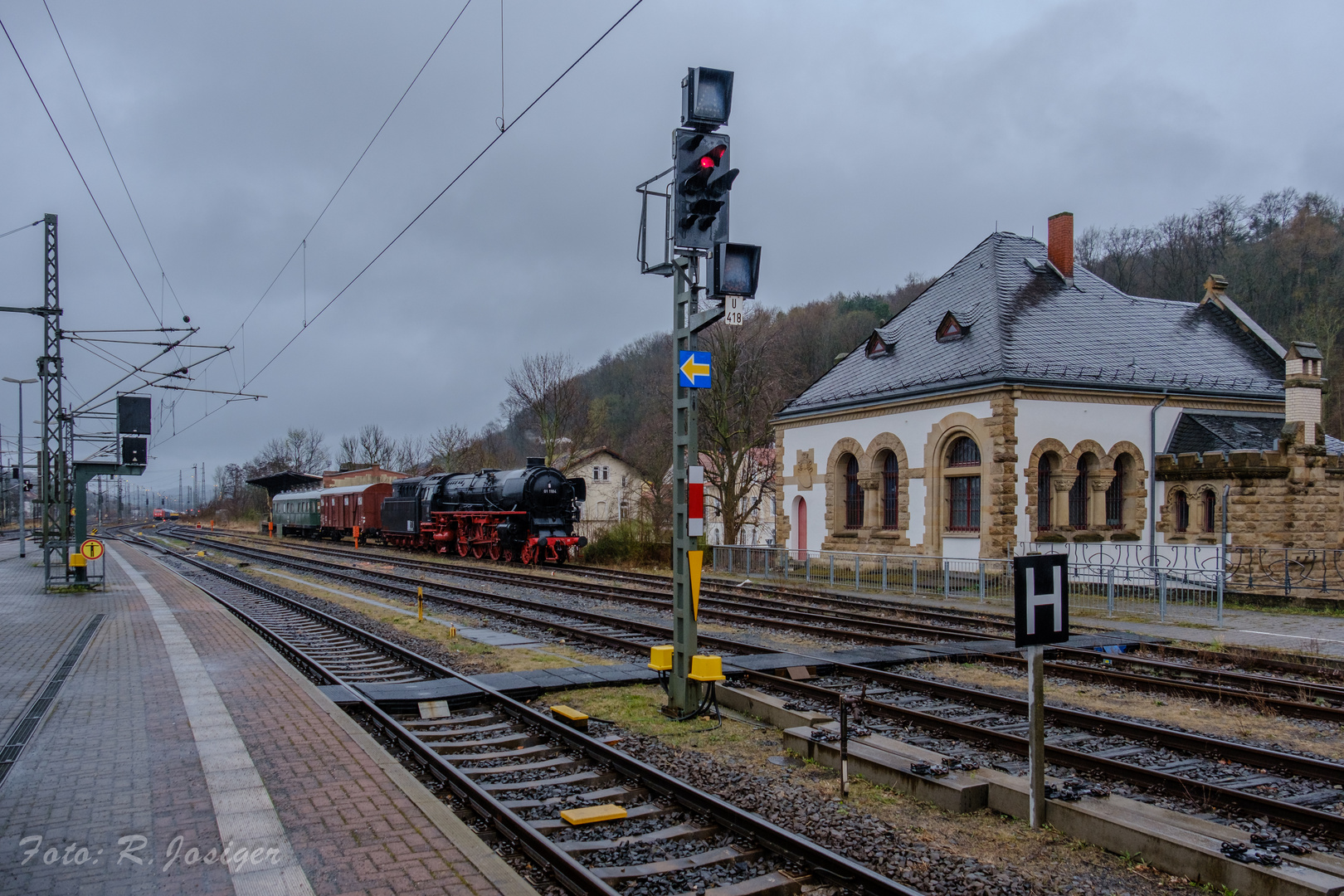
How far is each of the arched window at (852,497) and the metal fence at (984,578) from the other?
1.21 metres

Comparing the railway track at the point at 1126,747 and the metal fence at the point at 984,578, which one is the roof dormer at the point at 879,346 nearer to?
the metal fence at the point at 984,578

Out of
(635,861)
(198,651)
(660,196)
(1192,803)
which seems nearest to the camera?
(635,861)

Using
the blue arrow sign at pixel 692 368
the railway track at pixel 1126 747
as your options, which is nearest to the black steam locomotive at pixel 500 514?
the railway track at pixel 1126 747

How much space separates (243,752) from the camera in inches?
281

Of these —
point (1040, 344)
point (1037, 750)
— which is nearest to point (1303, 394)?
point (1040, 344)

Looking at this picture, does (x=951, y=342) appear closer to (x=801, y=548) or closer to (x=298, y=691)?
(x=801, y=548)

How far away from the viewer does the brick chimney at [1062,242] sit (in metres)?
28.0

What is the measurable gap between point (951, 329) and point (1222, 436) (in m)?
7.28

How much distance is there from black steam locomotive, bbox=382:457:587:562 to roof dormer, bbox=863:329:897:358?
10.8 m

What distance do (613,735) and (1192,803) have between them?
441 centimetres

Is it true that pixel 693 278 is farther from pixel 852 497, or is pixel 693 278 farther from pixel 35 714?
pixel 852 497

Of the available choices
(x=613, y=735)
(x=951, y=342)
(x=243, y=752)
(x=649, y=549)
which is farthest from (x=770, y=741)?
(x=649, y=549)

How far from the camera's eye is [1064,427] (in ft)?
76.4

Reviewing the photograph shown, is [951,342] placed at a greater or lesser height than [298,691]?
greater
